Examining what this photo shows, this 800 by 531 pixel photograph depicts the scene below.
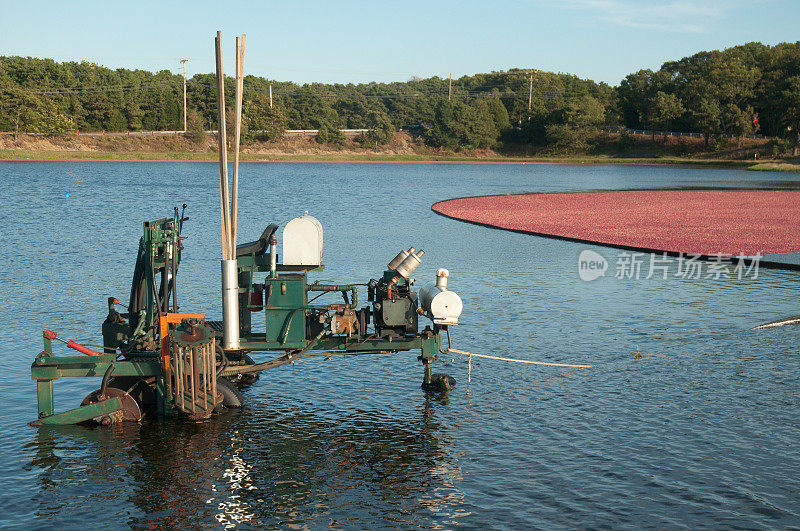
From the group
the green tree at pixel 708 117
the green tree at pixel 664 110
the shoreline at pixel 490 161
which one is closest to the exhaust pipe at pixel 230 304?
the shoreline at pixel 490 161

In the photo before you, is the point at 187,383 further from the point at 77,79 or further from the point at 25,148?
the point at 77,79

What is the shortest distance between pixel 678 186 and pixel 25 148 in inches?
4515

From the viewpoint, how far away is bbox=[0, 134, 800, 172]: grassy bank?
481 ft

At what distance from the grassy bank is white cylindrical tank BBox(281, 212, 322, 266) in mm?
122075

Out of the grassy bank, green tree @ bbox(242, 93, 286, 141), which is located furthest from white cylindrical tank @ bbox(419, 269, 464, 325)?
green tree @ bbox(242, 93, 286, 141)

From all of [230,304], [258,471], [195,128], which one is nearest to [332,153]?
[195,128]

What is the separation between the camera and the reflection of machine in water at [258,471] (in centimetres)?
1052

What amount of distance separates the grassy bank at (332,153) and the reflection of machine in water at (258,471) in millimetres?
123329

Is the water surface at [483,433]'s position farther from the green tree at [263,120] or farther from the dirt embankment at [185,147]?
the green tree at [263,120]

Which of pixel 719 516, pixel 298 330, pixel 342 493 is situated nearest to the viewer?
pixel 719 516

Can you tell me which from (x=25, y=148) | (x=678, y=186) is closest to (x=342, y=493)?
(x=678, y=186)

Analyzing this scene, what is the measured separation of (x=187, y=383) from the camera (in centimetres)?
1291

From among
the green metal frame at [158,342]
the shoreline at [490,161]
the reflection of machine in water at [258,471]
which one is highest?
the shoreline at [490,161]

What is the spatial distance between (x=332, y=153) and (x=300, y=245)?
174 meters
